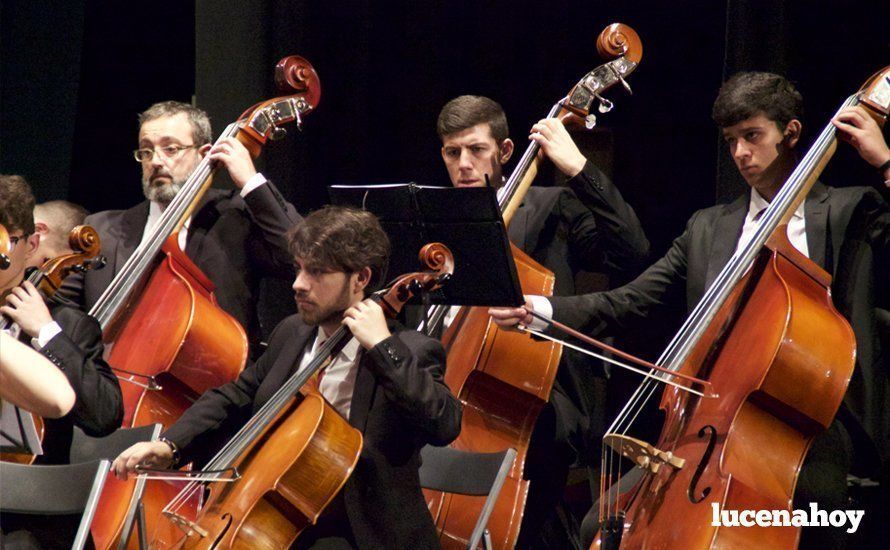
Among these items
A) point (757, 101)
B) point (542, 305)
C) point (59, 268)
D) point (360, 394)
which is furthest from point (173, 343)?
point (757, 101)

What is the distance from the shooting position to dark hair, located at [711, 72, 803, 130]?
2.75 m

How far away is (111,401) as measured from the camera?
8.34 ft

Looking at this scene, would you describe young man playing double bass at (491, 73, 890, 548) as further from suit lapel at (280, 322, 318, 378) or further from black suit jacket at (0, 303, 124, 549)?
black suit jacket at (0, 303, 124, 549)

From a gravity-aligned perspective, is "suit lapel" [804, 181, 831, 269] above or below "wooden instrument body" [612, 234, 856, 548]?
above

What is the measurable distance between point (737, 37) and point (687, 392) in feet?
4.38

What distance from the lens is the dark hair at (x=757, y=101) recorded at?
2754mm

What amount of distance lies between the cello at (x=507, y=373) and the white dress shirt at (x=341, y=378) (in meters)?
0.40

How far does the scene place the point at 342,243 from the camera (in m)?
2.58

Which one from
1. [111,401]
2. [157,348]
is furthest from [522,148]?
[111,401]

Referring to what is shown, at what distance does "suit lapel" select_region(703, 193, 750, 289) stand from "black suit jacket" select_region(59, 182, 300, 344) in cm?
110

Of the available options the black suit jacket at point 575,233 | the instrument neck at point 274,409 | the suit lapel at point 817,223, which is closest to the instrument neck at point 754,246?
the suit lapel at point 817,223

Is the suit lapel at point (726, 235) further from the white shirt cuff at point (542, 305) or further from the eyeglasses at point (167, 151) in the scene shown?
the eyeglasses at point (167, 151)

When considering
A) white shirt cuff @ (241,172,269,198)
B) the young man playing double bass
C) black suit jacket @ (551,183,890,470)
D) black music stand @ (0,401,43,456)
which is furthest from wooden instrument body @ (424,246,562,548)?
black music stand @ (0,401,43,456)

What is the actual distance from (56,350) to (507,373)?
1.02m
